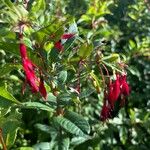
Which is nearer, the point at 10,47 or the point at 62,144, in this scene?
the point at 10,47

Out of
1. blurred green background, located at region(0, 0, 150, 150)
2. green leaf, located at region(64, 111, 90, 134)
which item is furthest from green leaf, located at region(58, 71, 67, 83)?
blurred green background, located at region(0, 0, 150, 150)

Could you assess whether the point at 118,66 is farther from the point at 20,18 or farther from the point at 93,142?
the point at 93,142

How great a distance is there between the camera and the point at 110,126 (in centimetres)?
357

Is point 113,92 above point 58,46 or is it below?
below

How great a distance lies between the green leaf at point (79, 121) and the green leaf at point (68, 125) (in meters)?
0.01

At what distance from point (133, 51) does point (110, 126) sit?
2.13 ft

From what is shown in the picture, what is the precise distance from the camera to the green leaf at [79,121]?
177cm

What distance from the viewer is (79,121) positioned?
5.99 ft

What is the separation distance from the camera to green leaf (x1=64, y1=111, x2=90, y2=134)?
177 cm

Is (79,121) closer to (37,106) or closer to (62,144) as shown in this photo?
(37,106)

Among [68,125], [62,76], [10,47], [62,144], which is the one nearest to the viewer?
[10,47]

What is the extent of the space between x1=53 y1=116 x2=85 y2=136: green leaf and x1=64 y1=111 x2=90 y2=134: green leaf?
1 centimetres

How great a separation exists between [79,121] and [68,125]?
0.14 ft

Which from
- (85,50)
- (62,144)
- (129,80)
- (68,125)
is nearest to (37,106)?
(68,125)
